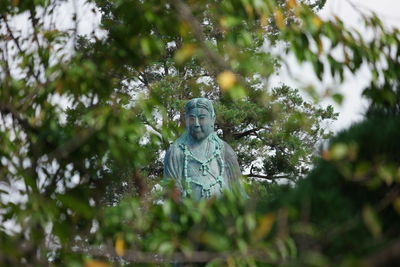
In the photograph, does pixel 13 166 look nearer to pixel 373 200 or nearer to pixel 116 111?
pixel 116 111

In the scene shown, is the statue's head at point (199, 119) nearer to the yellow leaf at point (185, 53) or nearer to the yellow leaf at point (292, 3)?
the yellow leaf at point (292, 3)

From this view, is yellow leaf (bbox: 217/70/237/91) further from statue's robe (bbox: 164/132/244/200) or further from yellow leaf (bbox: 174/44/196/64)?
statue's robe (bbox: 164/132/244/200)

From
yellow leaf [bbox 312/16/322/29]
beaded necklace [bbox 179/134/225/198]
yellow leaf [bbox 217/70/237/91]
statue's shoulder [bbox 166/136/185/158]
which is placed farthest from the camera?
statue's shoulder [bbox 166/136/185/158]

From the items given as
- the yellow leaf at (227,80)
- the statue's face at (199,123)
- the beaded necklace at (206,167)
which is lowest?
the yellow leaf at (227,80)

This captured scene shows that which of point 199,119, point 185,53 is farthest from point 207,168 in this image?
point 185,53

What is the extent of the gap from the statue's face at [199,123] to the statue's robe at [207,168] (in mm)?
66

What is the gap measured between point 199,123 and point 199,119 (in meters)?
0.04

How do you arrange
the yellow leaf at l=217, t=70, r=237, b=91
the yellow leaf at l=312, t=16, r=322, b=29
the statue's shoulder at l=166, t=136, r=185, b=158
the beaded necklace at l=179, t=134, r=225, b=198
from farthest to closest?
the statue's shoulder at l=166, t=136, r=185, b=158
the beaded necklace at l=179, t=134, r=225, b=198
the yellow leaf at l=312, t=16, r=322, b=29
the yellow leaf at l=217, t=70, r=237, b=91

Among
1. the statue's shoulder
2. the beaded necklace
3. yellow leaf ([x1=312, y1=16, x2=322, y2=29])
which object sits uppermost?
the statue's shoulder

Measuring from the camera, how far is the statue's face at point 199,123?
25.2ft

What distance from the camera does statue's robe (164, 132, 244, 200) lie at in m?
7.48

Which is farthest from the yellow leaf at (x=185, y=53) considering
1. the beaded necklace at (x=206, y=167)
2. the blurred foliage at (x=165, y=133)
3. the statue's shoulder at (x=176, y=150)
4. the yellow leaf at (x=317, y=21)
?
the statue's shoulder at (x=176, y=150)

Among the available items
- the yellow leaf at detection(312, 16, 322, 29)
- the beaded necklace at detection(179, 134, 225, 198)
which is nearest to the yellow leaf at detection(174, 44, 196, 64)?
the yellow leaf at detection(312, 16, 322, 29)

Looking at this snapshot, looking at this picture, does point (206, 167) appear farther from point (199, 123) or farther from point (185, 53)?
point (185, 53)
